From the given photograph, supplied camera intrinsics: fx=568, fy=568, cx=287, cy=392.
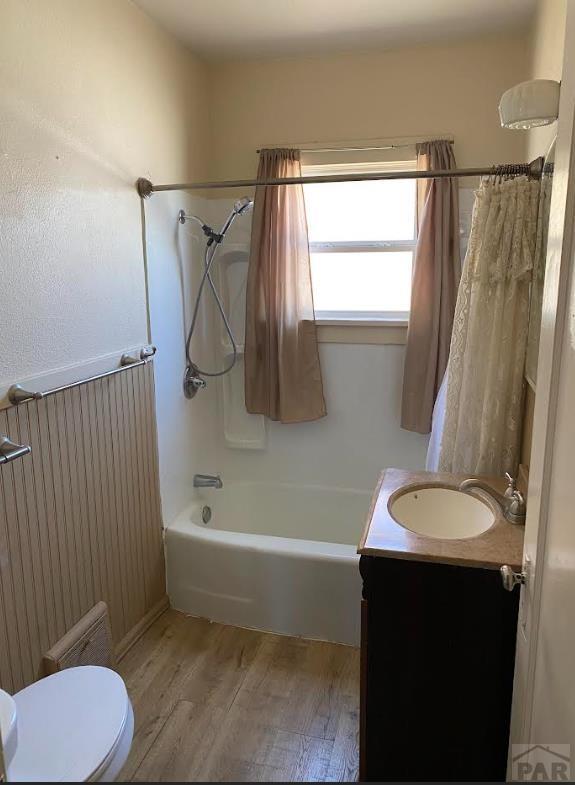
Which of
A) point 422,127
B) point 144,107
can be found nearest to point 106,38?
point 144,107

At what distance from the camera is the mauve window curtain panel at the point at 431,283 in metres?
2.72

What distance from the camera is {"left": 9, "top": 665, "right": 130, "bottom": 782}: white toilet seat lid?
1.12 metres

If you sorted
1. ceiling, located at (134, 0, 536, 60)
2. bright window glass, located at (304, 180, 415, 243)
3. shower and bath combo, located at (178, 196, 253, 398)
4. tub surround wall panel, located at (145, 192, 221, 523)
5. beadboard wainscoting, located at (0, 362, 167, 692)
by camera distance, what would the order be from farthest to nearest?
bright window glass, located at (304, 180, 415, 243) → shower and bath combo, located at (178, 196, 253, 398) → tub surround wall panel, located at (145, 192, 221, 523) → ceiling, located at (134, 0, 536, 60) → beadboard wainscoting, located at (0, 362, 167, 692)

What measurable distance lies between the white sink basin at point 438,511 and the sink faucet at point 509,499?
95 millimetres

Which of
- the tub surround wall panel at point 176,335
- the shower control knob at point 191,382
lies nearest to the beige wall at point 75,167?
the tub surround wall panel at point 176,335

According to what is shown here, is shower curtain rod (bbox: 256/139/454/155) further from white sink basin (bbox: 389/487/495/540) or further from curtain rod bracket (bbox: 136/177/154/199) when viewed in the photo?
white sink basin (bbox: 389/487/495/540)

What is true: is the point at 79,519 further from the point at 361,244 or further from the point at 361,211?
the point at 361,211

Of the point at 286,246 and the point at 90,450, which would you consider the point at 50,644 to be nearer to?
the point at 90,450

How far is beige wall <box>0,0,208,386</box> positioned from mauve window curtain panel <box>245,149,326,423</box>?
58cm

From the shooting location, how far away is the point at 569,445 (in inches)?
34.5

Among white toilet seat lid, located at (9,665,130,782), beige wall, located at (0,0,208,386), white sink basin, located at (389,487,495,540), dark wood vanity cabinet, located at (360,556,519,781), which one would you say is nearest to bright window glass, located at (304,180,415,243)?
beige wall, located at (0,0,208,386)

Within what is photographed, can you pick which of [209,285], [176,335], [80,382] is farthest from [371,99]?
[80,382]

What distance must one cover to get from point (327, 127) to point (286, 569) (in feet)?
7.07

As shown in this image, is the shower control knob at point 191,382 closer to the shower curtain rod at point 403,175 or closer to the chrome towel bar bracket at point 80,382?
the chrome towel bar bracket at point 80,382
